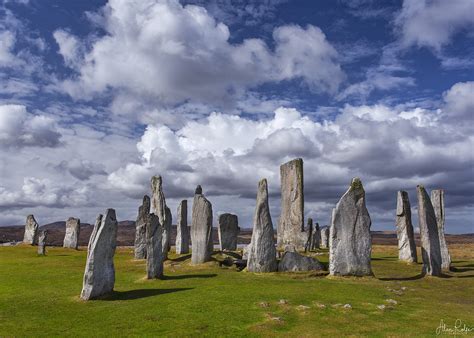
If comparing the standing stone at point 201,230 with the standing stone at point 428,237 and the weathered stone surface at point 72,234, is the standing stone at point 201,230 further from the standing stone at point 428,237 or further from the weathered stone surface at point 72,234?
the weathered stone surface at point 72,234

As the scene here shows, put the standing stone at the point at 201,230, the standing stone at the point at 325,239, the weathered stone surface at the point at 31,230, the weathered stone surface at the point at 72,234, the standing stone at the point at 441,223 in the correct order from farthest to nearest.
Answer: the standing stone at the point at 325,239 < the weathered stone surface at the point at 31,230 < the weathered stone surface at the point at 72,234 < the standing stone at the point at 201,230 < the standing stone at the point at 441,223

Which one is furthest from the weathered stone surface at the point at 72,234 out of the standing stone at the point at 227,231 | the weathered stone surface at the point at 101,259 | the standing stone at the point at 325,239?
the weathered stone surface at the point at 101,259

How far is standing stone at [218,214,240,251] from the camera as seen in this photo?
40781 mm

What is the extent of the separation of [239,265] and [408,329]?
50.8 ft

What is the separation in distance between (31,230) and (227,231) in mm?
28174

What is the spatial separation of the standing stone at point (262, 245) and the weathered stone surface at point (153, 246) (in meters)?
5.61

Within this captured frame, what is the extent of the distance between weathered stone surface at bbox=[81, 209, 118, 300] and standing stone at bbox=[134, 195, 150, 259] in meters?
17.1

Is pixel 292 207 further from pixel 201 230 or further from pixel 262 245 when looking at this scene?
pixel 262 245

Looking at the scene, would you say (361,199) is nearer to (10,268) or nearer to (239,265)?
(239,265)

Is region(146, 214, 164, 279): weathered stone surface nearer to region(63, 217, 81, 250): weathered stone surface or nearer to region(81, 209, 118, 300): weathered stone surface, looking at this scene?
region(81, 209, 118, 300): weathered stone surface

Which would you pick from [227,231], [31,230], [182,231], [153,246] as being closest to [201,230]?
[153,246]

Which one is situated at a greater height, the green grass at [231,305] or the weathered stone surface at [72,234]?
the weathered stone surface at [72,234]

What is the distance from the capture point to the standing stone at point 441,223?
30.3 m

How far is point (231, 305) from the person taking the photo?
1741cm
